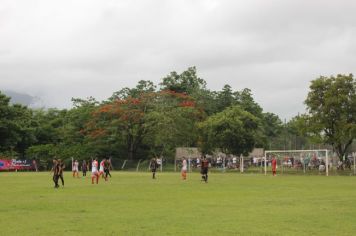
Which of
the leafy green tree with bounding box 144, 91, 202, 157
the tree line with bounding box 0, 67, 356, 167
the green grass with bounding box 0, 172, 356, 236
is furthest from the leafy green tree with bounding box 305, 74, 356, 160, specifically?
the green grass with bounding box 0, 172, 356, 236

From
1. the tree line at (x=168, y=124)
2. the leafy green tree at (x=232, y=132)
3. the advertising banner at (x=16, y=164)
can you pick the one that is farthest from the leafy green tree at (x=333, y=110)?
the advertising banner at (x=16, y=164)

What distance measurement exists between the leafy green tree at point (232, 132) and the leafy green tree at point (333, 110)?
784cm

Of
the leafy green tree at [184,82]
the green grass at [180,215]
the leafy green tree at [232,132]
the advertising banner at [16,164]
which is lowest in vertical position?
the green grass at [180,215]

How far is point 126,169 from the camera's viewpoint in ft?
220

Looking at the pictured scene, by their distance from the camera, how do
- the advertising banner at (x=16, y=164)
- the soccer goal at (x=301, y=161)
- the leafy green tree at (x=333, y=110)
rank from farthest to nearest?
1. the advertising banner at (x=16, y=164)
2. the soccer goal at (x=301, y=161)
3. the leafy green tree at (x=333, y=110)

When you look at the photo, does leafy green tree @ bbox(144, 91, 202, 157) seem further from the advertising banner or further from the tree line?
the advertising banner

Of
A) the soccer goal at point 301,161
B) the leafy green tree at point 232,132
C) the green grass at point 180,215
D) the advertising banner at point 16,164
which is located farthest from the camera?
the advertising banner at point 16,164

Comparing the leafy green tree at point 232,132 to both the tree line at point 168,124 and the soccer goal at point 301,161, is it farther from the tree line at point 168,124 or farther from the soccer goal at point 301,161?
the soccer goal at point 301,161

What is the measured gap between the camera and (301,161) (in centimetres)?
5216

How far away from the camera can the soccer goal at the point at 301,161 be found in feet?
164

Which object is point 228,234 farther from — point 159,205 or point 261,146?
point 261,146

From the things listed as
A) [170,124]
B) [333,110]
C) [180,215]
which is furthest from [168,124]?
[180,215]

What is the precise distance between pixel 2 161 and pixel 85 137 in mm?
11132

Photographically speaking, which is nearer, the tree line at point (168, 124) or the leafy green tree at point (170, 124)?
the tree line at point (168, 124)
